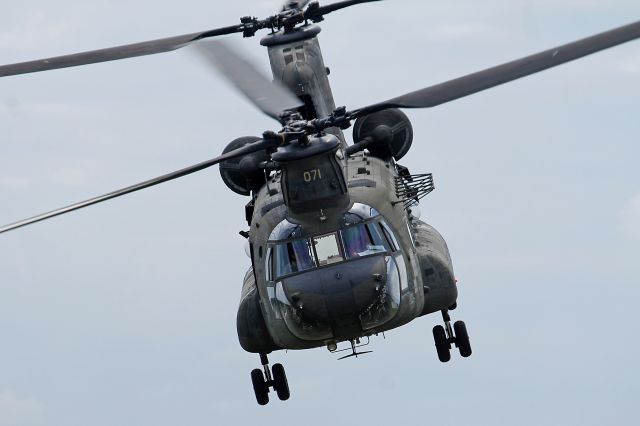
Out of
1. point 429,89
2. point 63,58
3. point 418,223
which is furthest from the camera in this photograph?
point 418,223

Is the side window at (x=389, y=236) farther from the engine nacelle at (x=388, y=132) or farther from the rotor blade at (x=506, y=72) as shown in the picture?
the engine nacelle at (x=388, y=132)

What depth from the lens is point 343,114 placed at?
25.0m

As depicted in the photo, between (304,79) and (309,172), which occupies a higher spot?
(304,79)

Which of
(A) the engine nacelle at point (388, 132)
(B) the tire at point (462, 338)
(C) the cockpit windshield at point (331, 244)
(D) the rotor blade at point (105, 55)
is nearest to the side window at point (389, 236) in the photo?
(C) the cockpit windshield at point (331, 244)

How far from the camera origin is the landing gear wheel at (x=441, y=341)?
30525mm

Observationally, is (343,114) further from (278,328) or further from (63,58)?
(63,58)

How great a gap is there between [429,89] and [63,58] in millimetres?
8109

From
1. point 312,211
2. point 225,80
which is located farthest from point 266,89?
point 312,211

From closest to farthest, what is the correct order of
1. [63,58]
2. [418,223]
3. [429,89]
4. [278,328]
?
[429,89] < [278,328] < [63,58] < [418,223]

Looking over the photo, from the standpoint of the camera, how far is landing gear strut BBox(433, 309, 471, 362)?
30.5 meters

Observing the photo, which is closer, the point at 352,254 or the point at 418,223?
the point at 352,254

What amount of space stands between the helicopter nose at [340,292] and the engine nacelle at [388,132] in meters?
4.43

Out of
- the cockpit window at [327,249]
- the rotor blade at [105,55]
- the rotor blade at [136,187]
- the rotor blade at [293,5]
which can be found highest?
the rotor blade at [293,5]

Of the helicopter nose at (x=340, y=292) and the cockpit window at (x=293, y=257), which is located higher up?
the cockpit window at (x=293, y=257)
